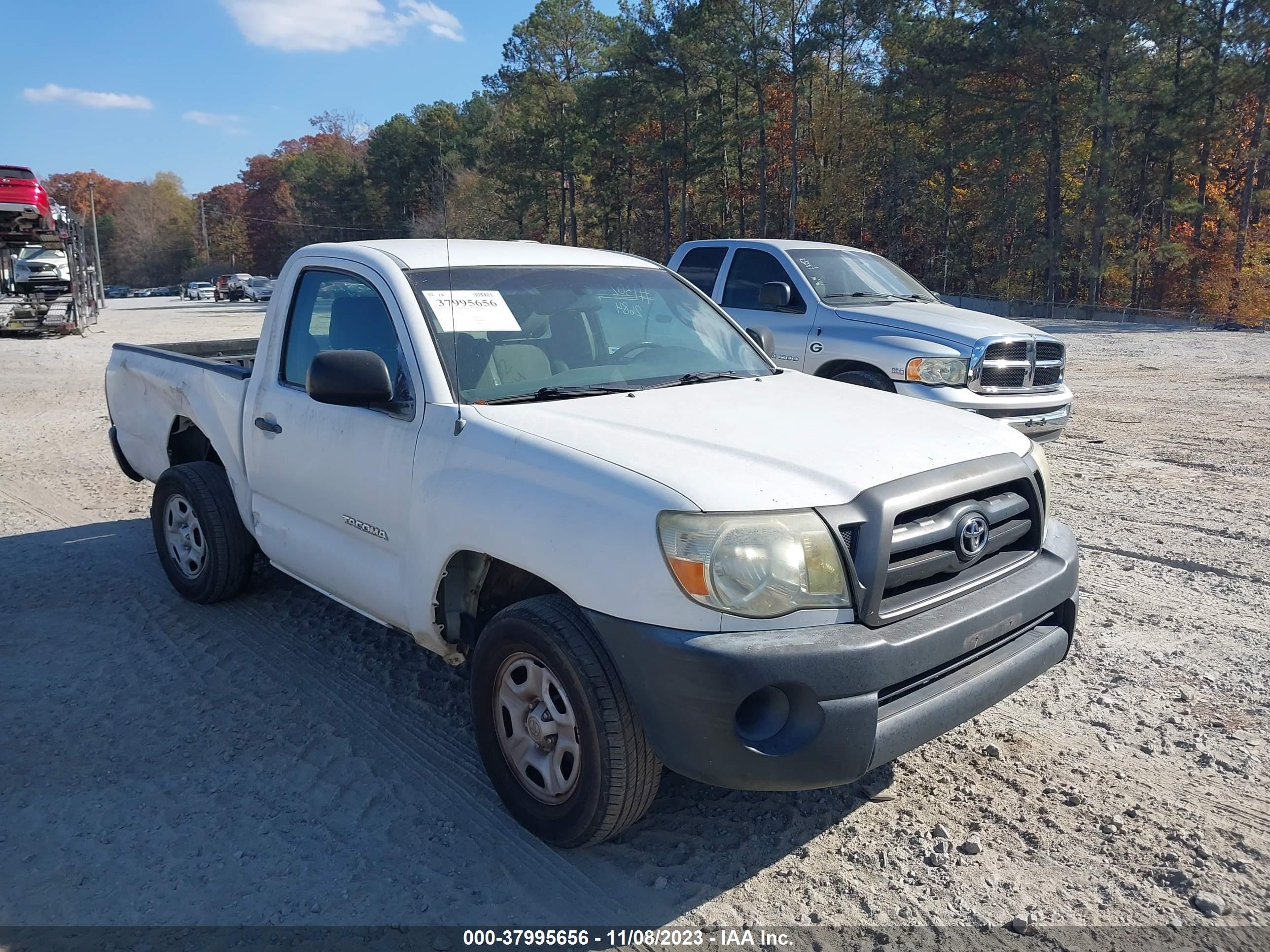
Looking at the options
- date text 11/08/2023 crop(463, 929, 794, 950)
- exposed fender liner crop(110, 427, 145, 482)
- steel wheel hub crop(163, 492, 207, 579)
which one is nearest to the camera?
date text 11/08/2023 crop(463, 929, 794, 950)

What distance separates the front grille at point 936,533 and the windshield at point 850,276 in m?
5.67

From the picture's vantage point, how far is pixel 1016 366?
8.02 m

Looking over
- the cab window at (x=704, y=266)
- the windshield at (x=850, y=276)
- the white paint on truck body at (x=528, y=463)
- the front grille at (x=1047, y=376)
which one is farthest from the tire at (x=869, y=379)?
the white paint on truck body at (x=528, y=463)

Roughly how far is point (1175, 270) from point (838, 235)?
17.4 metres

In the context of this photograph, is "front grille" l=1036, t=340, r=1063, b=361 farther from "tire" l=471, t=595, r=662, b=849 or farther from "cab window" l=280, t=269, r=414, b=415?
"tire" l=471, t=595, r=662, b=849

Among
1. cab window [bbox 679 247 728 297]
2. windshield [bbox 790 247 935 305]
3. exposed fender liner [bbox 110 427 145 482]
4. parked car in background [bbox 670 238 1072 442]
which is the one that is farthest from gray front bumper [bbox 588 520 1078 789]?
cab window [bbox 679 247 728 297]

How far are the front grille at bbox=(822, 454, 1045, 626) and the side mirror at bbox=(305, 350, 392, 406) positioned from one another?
5.58 ft

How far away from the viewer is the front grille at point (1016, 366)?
7.79m

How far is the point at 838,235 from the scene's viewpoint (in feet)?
170

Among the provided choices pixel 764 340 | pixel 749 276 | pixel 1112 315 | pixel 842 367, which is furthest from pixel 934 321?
pixel 1112 315

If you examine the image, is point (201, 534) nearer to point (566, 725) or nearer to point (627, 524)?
point (566, 725)

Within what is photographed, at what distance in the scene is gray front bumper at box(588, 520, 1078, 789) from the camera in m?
2.58

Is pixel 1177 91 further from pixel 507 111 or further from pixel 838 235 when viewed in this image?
pixel 507 111

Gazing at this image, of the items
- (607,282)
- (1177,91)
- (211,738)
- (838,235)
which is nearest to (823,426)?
(607,282)
